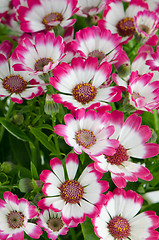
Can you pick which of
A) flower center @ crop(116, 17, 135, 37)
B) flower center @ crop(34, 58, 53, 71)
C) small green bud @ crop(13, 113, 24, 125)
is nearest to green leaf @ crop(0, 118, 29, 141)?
small green bud @ crop(13, 113, 24, 125)

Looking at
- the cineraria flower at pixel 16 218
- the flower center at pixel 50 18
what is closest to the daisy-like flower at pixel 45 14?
the flower center at pixel 50 18

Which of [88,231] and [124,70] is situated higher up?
[124,70]

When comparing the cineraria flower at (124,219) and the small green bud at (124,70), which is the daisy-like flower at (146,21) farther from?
the cineraria flower at (124,219)

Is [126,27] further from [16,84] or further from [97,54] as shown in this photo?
[16,84]

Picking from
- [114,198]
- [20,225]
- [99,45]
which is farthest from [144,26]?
[20,225]

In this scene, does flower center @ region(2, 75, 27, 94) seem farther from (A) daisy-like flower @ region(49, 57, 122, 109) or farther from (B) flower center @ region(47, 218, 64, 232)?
(B) flower center @ region(47, 218, 64, 232)

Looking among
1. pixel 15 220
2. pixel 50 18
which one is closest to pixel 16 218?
pixel 15 220
